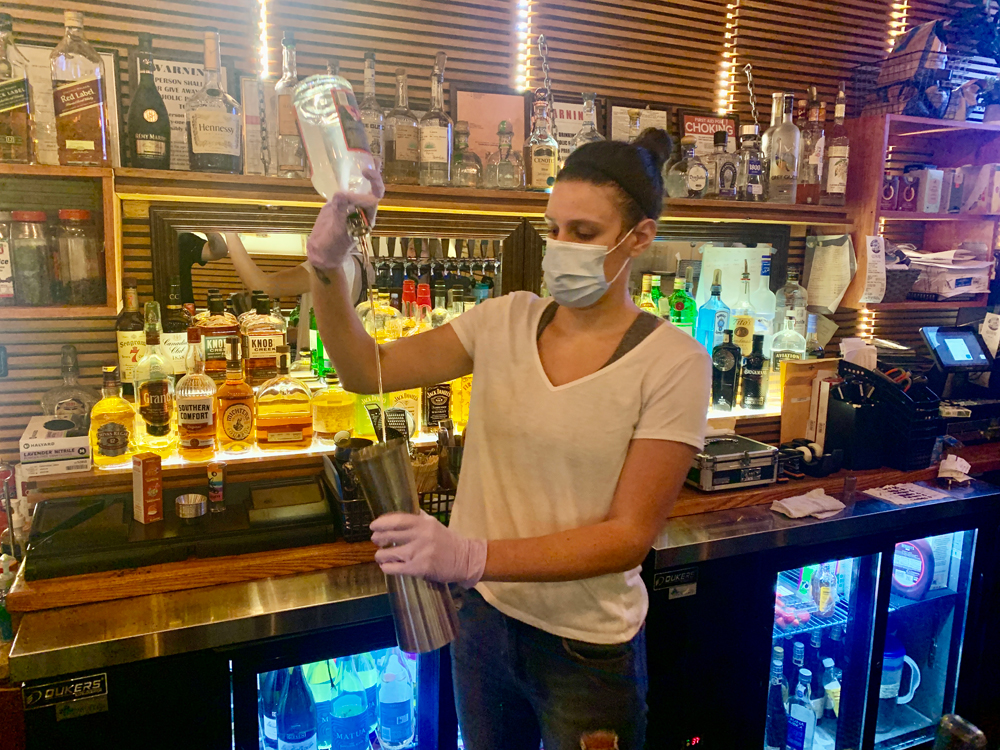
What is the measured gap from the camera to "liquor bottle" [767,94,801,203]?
2650 mm

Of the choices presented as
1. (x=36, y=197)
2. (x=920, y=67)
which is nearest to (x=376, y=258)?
(x=36, y=197)

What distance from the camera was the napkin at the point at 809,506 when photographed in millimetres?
2256

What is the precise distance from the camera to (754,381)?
271 cm

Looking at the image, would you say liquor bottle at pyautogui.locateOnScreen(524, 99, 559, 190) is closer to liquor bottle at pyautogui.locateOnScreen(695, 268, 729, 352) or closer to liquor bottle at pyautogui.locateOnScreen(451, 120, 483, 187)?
liquor bottle at pyautogui.locateOnScreen(451, 120, 483, 187)

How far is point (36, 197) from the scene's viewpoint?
77.8 inches

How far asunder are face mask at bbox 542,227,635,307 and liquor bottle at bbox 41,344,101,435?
55.0 inches

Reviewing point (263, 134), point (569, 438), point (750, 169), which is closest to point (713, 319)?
point (750, 169)

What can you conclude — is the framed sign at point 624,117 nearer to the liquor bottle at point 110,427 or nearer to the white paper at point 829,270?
the white paper at point 829,270

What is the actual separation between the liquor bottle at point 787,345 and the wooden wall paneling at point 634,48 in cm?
97

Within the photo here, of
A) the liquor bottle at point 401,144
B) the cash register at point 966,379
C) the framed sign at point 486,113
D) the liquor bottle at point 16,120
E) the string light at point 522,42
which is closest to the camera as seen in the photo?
the liquor bottle at point 16,120

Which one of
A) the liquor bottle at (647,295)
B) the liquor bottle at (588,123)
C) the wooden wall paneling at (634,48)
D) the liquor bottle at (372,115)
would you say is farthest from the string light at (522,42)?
the liquor bottle at (647,295)

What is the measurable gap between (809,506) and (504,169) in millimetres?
1487

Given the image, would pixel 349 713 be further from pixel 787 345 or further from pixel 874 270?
pixel 874 270

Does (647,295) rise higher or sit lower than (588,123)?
lower
